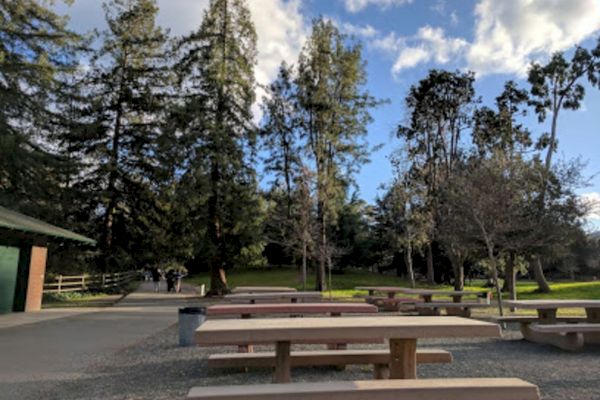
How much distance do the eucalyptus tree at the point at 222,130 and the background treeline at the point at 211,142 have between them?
71mm

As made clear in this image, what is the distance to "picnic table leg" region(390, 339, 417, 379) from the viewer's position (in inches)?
159

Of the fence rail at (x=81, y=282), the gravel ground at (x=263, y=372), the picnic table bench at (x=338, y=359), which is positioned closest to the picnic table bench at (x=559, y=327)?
the gravel ground at (x=263, y=372)

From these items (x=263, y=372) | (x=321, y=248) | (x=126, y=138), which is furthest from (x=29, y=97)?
(x=263, y=372)

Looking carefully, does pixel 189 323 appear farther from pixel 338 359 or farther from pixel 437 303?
pixel 437 303

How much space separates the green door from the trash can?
8654mm

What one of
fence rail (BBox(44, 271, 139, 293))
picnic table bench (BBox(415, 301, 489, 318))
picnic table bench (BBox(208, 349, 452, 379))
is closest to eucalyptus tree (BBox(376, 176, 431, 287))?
picnic table bench (BBox(415, 301, 489, 318))

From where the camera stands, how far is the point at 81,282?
22953 mm

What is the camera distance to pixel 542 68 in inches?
1141

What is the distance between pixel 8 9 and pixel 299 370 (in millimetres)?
23295

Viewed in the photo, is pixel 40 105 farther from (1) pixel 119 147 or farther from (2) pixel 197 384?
(2) pixel 197 384

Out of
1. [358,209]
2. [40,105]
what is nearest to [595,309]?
[40,105]

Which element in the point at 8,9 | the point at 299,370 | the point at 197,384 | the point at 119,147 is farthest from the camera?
the point at 119,147

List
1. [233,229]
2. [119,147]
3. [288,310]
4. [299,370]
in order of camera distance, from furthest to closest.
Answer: [119,147]
[233,229]
[288,310]
[299,370]

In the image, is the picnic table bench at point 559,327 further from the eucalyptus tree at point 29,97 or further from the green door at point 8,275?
the eucalyptus tree at point 29,97
